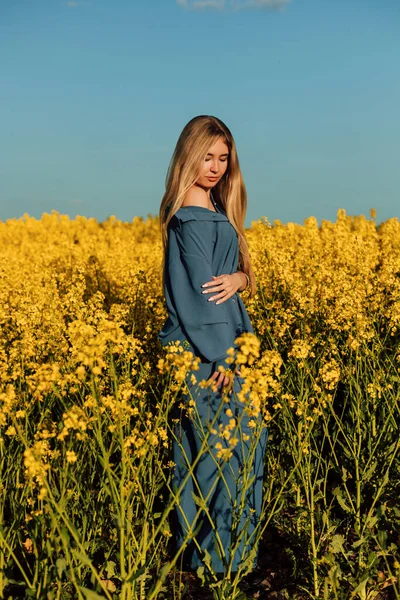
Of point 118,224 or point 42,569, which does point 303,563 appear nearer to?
point 42,569

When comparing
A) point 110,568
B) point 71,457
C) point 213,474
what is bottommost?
point 110,568

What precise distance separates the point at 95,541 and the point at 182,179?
178 cm

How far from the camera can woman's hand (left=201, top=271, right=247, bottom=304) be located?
3006 mm

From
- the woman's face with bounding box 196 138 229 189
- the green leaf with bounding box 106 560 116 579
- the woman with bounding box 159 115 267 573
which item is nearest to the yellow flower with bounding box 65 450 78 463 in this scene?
the woman with bounding box 159 115 267 573

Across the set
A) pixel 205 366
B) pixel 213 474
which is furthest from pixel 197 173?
pixel 213 474

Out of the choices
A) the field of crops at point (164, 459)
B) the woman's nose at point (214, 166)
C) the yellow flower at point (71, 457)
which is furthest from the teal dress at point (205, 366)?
the yellow flower at point (71, 457)

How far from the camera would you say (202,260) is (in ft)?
9.95

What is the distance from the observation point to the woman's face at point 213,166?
3.25 meters

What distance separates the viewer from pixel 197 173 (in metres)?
3.24

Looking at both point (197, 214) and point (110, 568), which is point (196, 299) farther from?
point (110, 568)

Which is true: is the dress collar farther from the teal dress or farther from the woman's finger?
the woman's finger

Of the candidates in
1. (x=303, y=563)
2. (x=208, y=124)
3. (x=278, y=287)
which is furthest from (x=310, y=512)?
(x=278, y=287)

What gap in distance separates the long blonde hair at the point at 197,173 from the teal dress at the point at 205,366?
119 millimetres

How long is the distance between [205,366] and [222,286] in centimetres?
38
